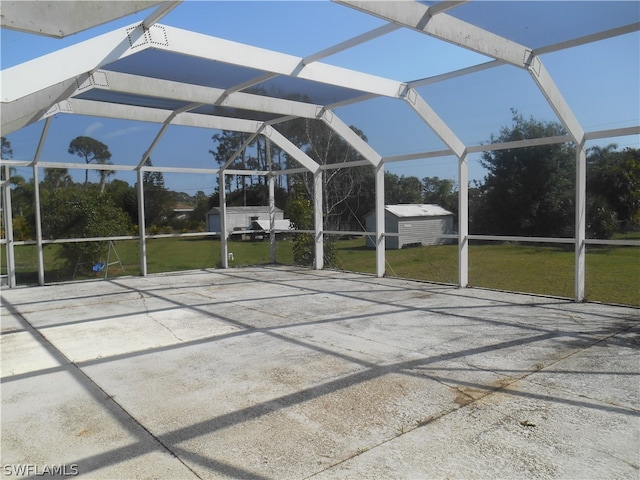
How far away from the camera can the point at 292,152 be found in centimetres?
1066

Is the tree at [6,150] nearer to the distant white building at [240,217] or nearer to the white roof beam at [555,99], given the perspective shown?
the distant white building at [240,217]

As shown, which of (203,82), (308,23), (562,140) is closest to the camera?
(308,23)

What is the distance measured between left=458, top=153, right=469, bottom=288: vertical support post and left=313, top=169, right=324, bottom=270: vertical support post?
12.3 feet

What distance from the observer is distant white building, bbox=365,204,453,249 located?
868 centimetres

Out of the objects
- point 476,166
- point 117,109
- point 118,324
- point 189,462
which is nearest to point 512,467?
point 189,462

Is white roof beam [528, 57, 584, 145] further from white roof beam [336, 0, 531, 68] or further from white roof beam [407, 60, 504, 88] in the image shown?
white roof beam [407, 60, 504, 88]

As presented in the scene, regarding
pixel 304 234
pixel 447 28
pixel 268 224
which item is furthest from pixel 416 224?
pixel 447 28

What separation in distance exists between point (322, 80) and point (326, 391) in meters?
4.45

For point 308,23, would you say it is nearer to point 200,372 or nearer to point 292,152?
point 200,372

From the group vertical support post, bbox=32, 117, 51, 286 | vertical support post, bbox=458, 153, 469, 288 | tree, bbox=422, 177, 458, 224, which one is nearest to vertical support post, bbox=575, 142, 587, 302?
vertical support post, bbox=458, 153, 469, 288

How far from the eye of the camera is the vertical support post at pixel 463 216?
7895 mm

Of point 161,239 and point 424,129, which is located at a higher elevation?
point 424,129

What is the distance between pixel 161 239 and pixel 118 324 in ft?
17.3

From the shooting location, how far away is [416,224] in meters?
9.12
